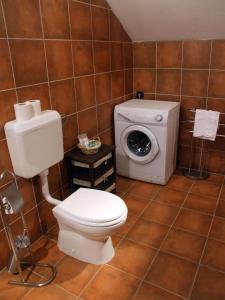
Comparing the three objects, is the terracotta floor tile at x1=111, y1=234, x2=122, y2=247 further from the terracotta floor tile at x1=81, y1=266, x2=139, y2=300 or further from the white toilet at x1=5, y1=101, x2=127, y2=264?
the terracotta floor tile at x1=81, y1=266, x2=139, y2=300

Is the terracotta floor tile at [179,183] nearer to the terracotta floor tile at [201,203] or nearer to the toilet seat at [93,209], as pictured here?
the terracotta floor tile at [201,203]

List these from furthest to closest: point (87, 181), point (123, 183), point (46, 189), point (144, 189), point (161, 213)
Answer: point (123, 183) → point (144, 189) → point (161, 213) → point (87, 181) → point (46, 189)

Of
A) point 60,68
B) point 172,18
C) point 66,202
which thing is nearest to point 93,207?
point 66,202

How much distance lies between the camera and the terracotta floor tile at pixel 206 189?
2.51 metres

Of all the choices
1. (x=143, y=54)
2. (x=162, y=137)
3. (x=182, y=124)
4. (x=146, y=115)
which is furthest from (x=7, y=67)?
(x=182, y=124)

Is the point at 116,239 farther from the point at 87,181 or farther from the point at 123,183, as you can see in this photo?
the point at 123,183

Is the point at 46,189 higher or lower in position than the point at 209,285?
higher

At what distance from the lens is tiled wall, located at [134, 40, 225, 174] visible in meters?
2.52

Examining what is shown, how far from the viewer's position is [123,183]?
2.76m

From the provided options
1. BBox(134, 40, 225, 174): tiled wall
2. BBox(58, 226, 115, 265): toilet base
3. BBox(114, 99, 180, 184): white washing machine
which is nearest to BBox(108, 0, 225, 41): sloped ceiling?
BBox(134, 40, 225, 174): tiled wall

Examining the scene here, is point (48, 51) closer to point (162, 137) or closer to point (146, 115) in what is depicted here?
point (146, 115)

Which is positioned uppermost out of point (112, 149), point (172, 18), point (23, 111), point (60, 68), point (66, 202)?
point (172, 18)

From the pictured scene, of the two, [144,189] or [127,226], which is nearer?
[127,226]

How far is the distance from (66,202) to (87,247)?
1.10 ft
